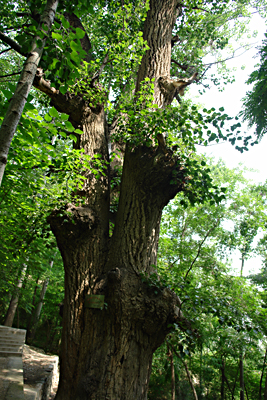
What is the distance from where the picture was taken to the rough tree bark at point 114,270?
2814mm

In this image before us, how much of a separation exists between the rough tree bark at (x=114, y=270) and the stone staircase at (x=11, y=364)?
1648 mm

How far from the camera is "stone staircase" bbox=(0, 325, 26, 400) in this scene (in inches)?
157

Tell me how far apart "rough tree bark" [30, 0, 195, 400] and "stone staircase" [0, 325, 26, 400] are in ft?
5.41

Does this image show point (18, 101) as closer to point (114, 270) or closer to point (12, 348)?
point (114, 270)

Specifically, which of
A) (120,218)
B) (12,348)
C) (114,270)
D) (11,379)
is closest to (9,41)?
(120,218)

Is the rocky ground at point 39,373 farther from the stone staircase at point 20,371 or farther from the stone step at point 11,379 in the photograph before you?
the stone step at point 11,379

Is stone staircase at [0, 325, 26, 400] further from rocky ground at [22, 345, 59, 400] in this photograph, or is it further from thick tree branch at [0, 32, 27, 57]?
thick tree branch at [0, 32, 27, 57]

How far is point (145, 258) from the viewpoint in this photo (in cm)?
336

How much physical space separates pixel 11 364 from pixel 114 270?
490 centimetres

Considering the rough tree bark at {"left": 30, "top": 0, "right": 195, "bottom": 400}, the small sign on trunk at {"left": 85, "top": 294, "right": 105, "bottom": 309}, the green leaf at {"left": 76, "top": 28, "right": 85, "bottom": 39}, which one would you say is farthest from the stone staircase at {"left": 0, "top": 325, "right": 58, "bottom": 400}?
the green leaf at {"left": 76, "top": 28, "right": 85, "bottom": 39}

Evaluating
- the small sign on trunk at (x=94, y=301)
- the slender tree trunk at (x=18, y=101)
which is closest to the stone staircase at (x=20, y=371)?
the small sign on trunk at (x=94, y=301)

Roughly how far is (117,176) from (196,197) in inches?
67.4

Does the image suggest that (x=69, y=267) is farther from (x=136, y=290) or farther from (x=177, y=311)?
(x=177, y=311)

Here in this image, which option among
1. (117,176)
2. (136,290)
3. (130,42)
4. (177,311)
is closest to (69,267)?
(136,290)
